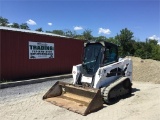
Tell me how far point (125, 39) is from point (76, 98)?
2526cm

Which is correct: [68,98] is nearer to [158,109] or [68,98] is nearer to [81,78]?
[81,78]

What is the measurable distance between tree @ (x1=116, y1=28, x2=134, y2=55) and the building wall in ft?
53.1

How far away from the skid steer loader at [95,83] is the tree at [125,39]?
22538mm

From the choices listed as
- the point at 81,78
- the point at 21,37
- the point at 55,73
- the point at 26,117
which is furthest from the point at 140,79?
the point at 26,117

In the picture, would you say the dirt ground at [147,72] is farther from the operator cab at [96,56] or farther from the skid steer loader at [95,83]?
the operator cab at [96,56]

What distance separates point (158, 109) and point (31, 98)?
4.60 meters

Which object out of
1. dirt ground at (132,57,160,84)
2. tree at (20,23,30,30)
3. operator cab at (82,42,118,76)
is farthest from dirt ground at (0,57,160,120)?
tree at (20,23,30,30)

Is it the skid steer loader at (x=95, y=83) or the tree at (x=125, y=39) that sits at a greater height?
the tree at (x=125, y=39)

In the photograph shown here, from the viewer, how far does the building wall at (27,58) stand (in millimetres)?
12281

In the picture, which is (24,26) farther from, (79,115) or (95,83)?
(79,115)

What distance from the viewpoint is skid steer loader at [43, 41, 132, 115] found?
25.3 feet

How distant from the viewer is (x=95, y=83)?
824 cm

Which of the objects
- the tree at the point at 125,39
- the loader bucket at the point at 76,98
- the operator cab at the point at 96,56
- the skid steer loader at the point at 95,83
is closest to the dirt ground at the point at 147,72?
the skid steer loader at the point at 95,83

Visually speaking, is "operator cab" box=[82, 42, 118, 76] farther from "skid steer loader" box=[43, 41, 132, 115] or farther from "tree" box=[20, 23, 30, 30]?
"tree" box=[20, 23, 30, 30]
